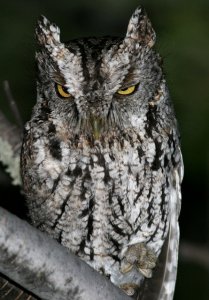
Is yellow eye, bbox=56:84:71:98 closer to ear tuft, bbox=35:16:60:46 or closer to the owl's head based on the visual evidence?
the owl's head

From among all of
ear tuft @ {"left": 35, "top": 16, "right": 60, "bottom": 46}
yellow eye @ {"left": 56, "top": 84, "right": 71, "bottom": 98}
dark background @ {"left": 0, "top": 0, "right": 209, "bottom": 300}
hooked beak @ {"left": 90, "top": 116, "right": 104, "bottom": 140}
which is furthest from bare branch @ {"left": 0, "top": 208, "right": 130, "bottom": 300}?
dark background @ {"left": 0, "top": 0, "right": 209, "bottom": 300}

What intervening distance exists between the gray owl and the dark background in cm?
38

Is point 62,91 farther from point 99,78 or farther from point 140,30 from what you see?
point 140,30

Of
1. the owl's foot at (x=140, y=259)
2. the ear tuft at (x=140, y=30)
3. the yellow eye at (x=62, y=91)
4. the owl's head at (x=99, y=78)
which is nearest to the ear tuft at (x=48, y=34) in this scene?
the owl's head at (x=99, y=78)

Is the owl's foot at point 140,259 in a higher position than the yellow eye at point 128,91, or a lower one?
lower

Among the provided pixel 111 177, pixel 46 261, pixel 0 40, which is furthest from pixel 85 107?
pixel 0 40

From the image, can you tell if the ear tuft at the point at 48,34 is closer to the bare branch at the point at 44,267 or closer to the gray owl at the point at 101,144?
the gray owl at the point at 101,144

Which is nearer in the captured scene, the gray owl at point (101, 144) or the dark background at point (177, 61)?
the gray owl at point (101, 144)

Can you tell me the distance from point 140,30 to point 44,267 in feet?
4.90

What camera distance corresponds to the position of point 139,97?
3980mm

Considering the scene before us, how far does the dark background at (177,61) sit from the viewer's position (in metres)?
5.23

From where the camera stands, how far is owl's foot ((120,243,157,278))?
4.37m

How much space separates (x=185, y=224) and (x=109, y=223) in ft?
7.77

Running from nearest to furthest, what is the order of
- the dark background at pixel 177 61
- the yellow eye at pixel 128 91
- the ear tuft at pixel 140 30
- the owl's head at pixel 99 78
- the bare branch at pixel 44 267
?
the bare branch at pixel 44 267
the owl's head at pixel 99 78
the yellow eye at pixel 128 91
the ear tuft at pixel 140 30
the dark background at pixel 177 61
